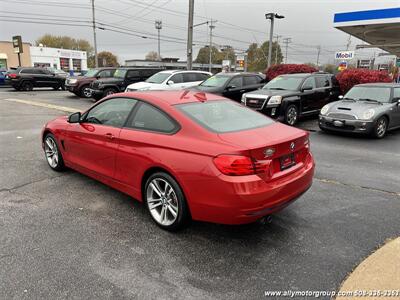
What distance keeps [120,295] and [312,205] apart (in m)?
2.80

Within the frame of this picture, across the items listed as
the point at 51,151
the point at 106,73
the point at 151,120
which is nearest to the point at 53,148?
the point at 51,151

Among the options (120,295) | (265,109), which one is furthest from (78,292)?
(265,109)

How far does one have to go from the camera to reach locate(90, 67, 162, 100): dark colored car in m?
16.6

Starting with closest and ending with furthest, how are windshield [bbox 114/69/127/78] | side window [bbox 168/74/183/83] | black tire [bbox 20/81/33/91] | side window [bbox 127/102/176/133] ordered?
side window [bbox 127/102/176/133], side window [bbox 168/74/183/83], windshield [bbox 114/69/127/78], black tire [bbox 20/81/33/91]

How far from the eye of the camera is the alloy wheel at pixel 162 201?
12.0 feet

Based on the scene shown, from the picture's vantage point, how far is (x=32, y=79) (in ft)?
78.1

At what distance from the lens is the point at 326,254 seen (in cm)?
334

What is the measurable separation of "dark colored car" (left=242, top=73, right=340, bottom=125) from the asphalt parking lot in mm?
5170

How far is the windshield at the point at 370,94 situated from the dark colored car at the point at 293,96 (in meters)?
1.49

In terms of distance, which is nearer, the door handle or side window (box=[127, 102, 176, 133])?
side window (box=[127, 102, 176, 133])

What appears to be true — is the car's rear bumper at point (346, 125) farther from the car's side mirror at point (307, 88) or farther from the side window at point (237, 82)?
the side window at point (237, 82)

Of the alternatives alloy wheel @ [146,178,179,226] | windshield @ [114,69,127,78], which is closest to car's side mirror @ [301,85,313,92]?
alloy wheel @ [146,178,179,226]

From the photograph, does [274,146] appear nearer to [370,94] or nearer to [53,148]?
[53,148]

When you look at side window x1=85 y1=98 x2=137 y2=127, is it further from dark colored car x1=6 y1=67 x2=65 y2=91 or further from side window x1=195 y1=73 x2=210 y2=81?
dark colored car x1=6 y1=67 x2=65 y2=91
